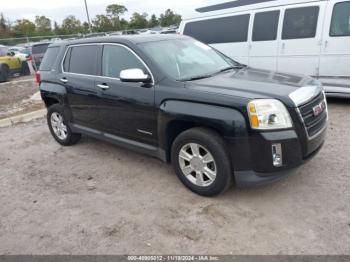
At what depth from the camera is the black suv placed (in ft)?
10.6

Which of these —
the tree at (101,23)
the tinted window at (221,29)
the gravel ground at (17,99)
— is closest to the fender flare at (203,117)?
the tinted window at (221,29)

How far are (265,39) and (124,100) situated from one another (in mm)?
4383

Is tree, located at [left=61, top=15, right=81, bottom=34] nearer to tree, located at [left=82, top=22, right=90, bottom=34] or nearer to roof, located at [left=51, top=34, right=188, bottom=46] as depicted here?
tree, located at [left=82, top=22, right=90, bottom=34]

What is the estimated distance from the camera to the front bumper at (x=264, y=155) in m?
3.19

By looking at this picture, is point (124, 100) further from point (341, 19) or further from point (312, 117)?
point (341, 19)

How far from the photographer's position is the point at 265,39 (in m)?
7.40

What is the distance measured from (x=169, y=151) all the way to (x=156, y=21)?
55.3 metres

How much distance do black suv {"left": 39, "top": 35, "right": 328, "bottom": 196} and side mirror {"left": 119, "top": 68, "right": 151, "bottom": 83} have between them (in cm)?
1

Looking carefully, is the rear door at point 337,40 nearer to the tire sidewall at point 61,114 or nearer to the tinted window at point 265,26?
the tinted window at point 265,26

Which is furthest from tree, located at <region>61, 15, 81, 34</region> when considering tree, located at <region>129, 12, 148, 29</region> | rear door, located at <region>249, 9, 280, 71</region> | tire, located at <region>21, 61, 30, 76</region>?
rear door, located at <region>249, 9, 280, 71</region>

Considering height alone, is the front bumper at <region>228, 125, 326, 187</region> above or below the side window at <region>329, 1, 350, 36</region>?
below

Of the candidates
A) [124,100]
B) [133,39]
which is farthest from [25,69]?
[124,100]

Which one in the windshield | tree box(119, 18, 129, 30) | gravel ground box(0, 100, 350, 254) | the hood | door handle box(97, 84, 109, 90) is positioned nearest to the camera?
gravel ground box(0, 100, 350, 254)

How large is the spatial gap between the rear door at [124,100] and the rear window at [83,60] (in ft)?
0.79
